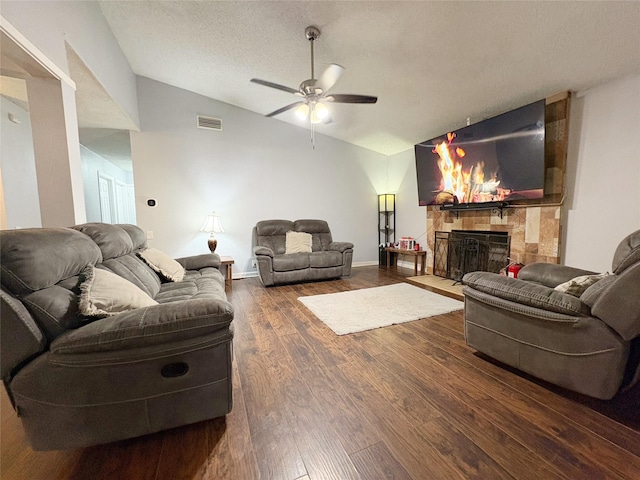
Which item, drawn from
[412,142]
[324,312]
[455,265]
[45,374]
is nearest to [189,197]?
[324,312]

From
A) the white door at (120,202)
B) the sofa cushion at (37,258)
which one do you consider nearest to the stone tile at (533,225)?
the sofa cushion at (37,258)

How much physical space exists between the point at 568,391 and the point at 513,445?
2.31 ft

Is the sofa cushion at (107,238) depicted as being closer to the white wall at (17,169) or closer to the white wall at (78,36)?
the white wall at (78,36)

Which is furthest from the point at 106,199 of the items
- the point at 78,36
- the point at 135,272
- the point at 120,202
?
the point at 135,272

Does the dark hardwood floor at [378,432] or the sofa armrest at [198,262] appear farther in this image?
the sofa armrest at [198,262]

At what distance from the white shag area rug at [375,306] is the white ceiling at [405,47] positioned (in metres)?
2.50

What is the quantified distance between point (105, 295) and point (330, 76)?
2358 millimetres

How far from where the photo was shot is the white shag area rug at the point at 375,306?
2557 millimetres

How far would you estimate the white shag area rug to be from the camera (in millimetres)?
2557

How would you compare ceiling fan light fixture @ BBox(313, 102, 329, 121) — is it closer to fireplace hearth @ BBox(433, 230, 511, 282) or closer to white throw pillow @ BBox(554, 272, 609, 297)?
white throw pillow @ BBox(554, 272, 609, 297)

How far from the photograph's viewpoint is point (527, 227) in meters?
3.22

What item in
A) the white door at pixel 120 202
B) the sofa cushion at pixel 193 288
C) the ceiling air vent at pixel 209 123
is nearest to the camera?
the sofa cushion at pixel 193 288

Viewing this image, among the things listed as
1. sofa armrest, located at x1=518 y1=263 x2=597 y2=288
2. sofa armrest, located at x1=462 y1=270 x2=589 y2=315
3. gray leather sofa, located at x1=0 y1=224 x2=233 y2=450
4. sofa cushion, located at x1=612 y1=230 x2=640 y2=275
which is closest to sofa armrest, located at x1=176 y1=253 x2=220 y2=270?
gray leather sofa, located at x1=0 y1=224 x2=233 y2=450

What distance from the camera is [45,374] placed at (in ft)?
3.29
